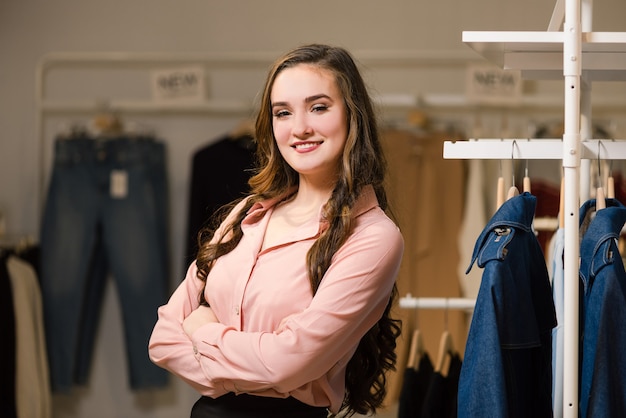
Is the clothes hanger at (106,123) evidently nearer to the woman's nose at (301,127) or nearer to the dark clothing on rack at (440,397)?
the dark clothing on rack at (440,397)

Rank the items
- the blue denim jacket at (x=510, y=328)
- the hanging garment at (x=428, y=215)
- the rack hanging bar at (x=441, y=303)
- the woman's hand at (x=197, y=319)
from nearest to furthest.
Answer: the blue denim jacket at (x=510, y=328), the woman's hand at (x=197, y=319), the rack hanging bar at (x=441, y=303), the hanging garment at (x=428, y=215)

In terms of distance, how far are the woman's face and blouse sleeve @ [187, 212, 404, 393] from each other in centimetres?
18

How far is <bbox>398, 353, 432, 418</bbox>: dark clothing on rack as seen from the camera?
2.86 metres

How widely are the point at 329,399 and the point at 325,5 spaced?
9.30ft

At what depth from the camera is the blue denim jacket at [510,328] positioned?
1.79m

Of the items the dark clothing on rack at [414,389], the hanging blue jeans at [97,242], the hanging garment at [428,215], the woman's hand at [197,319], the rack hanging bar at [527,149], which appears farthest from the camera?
the hanging blue jeans at [97,242]

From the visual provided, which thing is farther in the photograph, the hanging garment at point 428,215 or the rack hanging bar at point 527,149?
the hanging garment at point 428,215

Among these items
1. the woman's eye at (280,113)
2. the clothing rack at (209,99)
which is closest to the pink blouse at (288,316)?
the woman's eye at (280,113)

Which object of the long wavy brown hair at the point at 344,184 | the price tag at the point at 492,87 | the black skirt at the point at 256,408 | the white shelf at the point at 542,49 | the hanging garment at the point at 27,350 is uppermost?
the price tag at the point at 492,87

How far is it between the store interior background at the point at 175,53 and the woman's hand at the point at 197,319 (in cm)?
246

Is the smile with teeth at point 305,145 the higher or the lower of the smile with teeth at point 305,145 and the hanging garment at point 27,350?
the higher

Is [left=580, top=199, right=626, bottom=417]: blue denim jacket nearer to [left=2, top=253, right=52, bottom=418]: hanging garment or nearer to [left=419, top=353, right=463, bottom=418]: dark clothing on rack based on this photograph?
[left=419, top=353, right=463, bottom=418]: dark clothing on rack

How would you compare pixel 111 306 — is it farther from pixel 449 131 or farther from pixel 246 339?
pixel 246 339

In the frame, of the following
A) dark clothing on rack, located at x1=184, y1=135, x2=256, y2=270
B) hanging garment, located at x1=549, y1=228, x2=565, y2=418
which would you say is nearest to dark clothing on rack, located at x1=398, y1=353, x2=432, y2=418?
hanging garment, located at x1=549, y1=228, x2=565, y2=418
